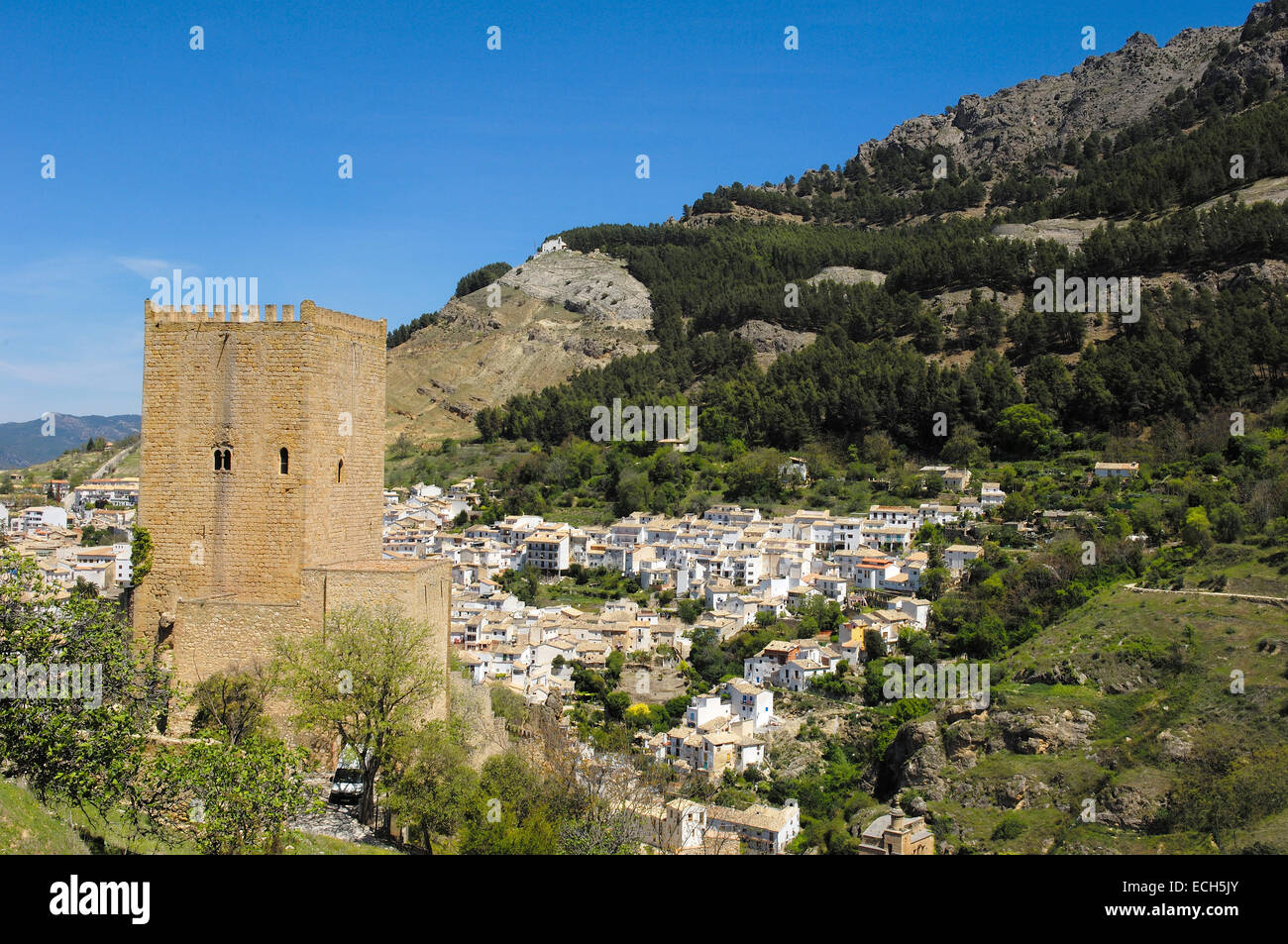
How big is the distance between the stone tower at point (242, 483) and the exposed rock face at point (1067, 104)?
11090cm

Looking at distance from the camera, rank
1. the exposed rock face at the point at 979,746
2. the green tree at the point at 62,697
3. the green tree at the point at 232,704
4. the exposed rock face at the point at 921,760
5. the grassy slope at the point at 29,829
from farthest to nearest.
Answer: the exposed rock face at the point at 921,760 < the exposed rock face at the point at 979,746 < the green tree at the point at 232,704 < the green tree at the point at 62,697 < the grassy slope at the point at 29,829

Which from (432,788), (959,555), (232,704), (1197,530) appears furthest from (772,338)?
(232,704)

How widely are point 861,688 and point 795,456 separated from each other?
2450 centimetres

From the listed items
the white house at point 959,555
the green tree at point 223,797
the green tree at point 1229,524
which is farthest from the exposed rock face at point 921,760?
the green tree at point 223,797

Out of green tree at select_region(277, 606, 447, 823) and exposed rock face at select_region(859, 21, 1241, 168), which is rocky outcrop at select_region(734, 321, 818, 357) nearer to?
exposed rock face at select_region(859, 21, 1241, 168)

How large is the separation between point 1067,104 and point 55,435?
16049 centimetres

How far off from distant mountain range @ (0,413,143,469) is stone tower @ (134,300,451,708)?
5509 inches

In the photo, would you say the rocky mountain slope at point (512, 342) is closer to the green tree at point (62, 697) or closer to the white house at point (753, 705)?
the white house at point (753, 705)

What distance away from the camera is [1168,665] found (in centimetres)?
2403

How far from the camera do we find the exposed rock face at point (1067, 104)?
359ft

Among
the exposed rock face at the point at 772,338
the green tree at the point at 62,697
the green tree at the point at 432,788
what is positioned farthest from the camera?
the exposed rock face at the point at 772,338

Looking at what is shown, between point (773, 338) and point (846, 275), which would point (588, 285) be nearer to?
point (846, 275)
